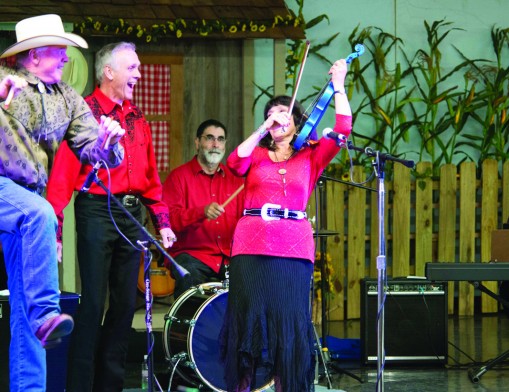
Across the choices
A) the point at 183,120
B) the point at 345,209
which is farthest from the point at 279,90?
the point at 345,209

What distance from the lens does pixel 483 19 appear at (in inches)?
467

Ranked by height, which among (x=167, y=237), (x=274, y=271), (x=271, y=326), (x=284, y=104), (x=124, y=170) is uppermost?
(x=284, y=104)

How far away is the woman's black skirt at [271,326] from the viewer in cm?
555

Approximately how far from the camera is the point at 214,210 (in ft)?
24.7

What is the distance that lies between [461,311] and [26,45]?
7.08 meters

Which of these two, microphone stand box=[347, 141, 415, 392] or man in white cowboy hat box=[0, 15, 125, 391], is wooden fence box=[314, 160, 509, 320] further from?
man in white cowboy hat box=[0, 15, 125, 391]

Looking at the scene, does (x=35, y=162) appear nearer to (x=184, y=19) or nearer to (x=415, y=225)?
(x=184, y=19)

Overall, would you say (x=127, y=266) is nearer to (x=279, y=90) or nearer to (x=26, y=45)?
(x=26, y=45)

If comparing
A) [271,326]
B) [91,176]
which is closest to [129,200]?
[91,176]

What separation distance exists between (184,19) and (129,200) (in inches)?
129

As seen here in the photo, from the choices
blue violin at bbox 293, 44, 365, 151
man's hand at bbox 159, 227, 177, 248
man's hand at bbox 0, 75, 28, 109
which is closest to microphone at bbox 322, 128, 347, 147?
blue violin at bbox 293, 44, 365, 151

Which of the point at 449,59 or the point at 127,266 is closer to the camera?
the point at 127,266

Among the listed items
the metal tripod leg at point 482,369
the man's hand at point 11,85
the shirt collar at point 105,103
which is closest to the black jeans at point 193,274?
the shirt collar at point 105,103

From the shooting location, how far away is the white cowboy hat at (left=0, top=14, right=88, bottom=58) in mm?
5254
